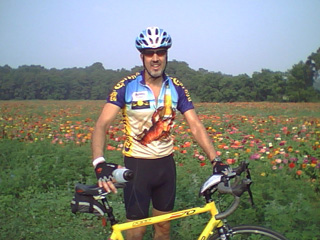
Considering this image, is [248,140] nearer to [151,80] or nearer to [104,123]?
[151,80]

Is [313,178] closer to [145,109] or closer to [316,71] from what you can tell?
[145,109]

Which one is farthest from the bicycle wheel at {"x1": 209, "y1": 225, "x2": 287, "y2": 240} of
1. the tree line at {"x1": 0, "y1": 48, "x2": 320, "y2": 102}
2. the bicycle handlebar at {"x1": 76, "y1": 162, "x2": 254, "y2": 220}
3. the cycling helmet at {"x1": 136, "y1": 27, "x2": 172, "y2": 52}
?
the tree line at {"x1": 0, "y1": 48, "x2": 320, "y2": 102}

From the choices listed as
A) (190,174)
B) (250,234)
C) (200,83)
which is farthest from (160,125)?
(200,83)

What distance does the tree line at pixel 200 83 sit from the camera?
39.3 meters

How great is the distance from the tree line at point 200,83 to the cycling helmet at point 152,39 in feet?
115

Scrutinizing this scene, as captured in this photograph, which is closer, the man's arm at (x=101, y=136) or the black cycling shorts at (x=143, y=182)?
the man's arm at (x=101, y=136)

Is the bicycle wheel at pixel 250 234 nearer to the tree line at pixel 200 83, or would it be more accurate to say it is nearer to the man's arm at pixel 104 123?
the man's arm at pixel 104 123

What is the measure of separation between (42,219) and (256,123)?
6.64 m

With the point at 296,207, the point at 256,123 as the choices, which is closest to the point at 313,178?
the point at 296,207

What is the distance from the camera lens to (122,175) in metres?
2.01

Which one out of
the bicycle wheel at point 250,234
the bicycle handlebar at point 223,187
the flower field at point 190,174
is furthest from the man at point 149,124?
the flower field at point 190,174

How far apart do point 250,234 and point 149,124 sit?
106 cm

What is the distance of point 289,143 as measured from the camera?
6180 millimetres

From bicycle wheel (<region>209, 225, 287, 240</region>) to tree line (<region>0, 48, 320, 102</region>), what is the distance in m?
35.6
